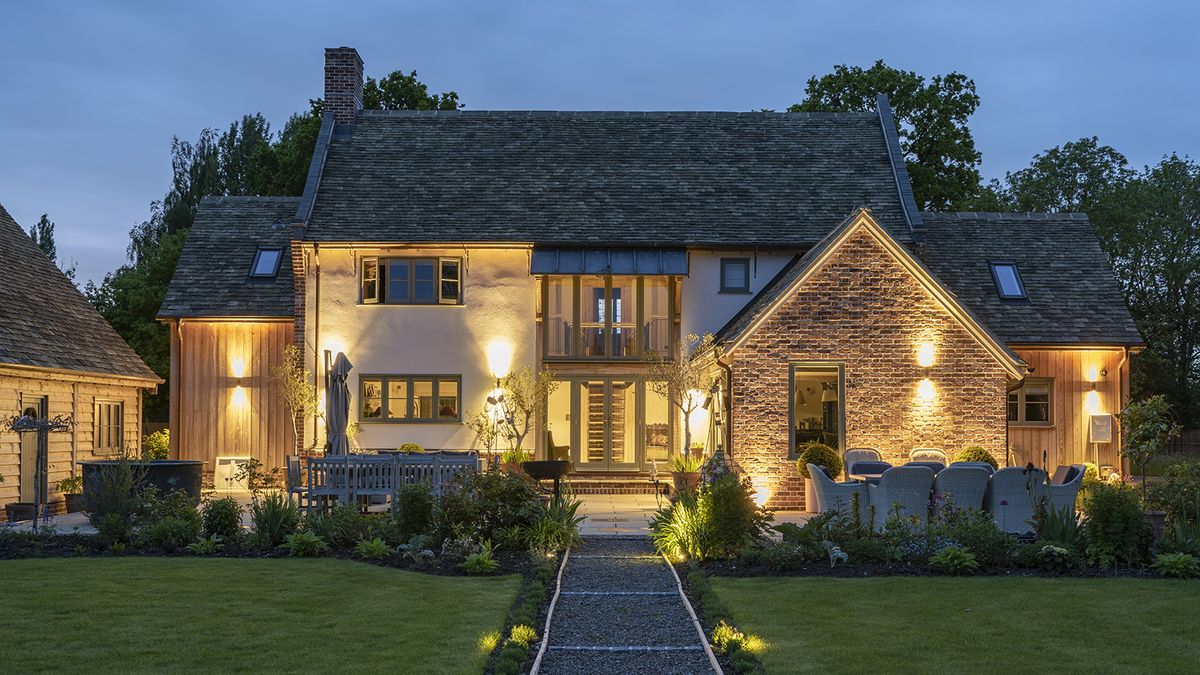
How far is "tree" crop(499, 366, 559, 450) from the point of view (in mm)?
24062

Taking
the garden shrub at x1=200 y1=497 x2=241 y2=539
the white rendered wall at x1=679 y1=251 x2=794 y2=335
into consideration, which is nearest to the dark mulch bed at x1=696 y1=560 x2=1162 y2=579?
the garden shrub at x1=200 y1=497 x2=241 y2=539

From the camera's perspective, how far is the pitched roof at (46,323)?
19344mm

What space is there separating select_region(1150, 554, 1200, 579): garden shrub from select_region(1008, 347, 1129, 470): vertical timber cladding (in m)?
13.9

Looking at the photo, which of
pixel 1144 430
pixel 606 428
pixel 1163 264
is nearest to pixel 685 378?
pixel 606 428

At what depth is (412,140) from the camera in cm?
2784

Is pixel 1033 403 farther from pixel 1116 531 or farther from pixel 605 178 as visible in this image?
pixel 1116 531

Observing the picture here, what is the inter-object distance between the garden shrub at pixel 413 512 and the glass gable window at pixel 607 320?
11.6m

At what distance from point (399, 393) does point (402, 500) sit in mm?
11418

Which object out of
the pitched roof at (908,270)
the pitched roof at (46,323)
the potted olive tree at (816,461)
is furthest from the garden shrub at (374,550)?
the pitched roof at (908,270)

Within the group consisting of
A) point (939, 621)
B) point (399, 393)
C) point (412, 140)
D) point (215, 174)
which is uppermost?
point (215, 174)

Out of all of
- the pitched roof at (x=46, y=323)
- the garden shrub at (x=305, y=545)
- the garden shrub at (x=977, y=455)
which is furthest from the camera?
the pitched roof at (x=46, y=323)

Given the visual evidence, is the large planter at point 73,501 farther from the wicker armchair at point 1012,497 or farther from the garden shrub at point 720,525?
the wicker armchair at point 1012,497

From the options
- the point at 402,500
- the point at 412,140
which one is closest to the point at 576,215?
the point at 412,140

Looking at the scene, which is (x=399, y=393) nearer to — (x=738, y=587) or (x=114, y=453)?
(x=114, y=453)
